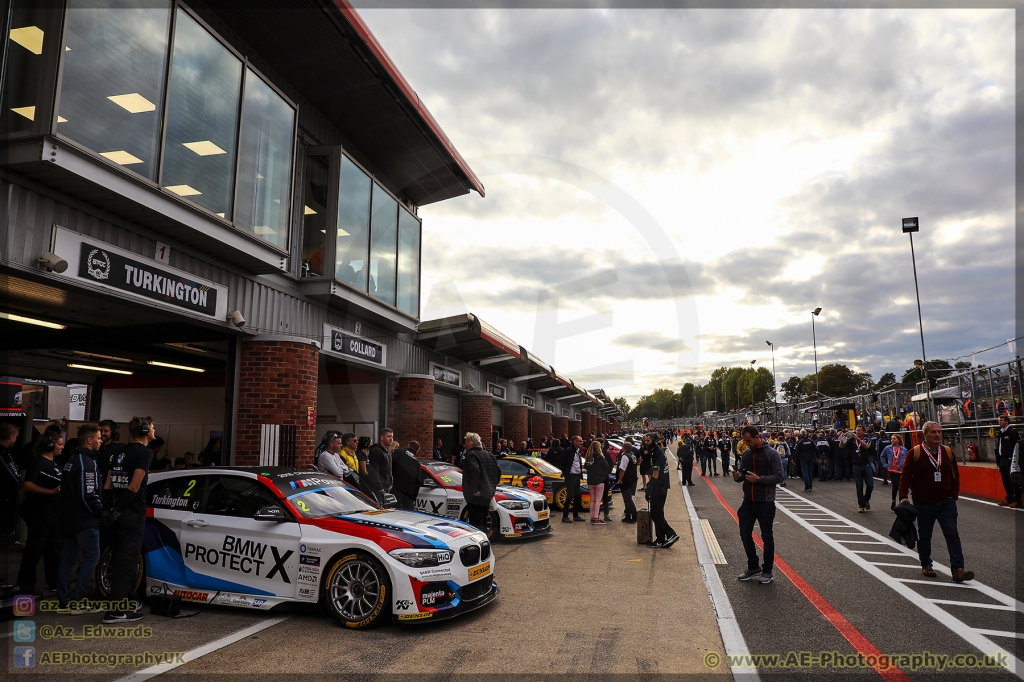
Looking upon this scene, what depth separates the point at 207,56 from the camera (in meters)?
8.15

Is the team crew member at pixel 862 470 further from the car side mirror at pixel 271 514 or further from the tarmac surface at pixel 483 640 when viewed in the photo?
the car side mirror at pixel 271 514

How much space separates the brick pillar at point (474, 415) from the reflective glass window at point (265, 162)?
42.1 ft

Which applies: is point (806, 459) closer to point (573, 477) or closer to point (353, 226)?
point (573, 477)

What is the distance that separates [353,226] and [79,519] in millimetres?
7514

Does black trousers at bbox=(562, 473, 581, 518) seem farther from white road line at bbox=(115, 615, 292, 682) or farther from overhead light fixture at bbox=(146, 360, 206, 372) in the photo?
overhead light fixture at bbox=(146, 360, 206, 372)

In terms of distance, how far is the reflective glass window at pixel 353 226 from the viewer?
11711mm

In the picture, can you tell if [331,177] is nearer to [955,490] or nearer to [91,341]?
[91,341]

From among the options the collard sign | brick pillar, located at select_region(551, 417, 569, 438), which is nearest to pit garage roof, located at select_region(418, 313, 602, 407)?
the collard sign

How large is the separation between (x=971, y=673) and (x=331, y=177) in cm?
1110

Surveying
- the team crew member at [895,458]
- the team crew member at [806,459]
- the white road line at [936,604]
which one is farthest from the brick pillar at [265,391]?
the team crew member at [806,459]

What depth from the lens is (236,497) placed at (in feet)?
20.3

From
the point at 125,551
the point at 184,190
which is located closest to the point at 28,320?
the point at 184,190

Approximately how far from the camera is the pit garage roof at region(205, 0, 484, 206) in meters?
9.09

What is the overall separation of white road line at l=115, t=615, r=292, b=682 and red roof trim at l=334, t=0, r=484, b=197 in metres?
8.17
